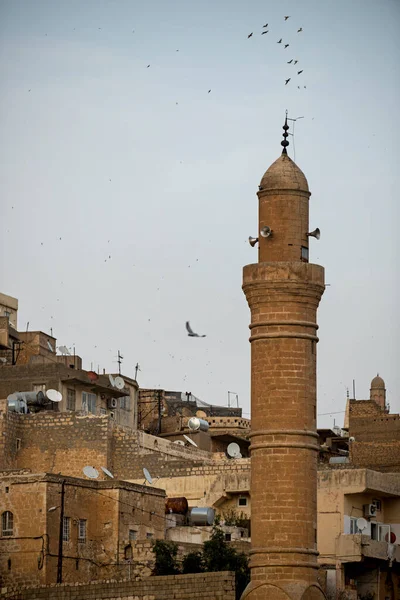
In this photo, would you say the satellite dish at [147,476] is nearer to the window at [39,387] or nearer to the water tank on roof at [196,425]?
the window at [39,387]

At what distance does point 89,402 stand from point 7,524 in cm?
1588

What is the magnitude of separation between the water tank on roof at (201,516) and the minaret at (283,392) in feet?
33.5

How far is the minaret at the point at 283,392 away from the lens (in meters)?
33.1

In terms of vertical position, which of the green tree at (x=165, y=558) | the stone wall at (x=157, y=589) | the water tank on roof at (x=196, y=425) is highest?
the water tank on roof at (x=196, y=425)

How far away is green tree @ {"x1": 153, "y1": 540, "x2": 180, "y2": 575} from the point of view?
3834 cm

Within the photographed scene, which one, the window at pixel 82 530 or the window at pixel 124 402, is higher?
the window at pixel 124 402

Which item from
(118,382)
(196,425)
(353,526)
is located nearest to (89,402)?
(118,382)

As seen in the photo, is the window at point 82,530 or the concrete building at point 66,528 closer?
the concrete building at point 66,528

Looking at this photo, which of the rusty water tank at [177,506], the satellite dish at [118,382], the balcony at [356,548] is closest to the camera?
the balcony at [356,548]

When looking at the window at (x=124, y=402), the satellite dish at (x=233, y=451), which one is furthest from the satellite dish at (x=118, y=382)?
the satellite dish at (x=233, y=451)

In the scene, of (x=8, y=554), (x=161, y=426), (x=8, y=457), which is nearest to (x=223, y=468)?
(x=8, y=457)

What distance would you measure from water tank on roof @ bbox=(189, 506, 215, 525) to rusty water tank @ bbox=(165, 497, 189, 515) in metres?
0.81

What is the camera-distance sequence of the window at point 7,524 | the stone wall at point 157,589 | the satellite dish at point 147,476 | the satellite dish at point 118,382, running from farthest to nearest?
1. the satellite dish at point 118,382
2. the satellite dish at point 147,476
3. the window at point 7,524
4. the stone wall at point 157,589

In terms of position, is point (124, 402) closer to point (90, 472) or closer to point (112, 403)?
point (112, 403)
